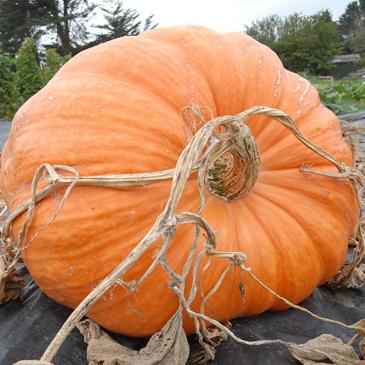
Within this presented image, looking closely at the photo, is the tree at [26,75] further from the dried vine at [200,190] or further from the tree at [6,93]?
the dried vine at [200,190]

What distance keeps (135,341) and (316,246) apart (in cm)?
57

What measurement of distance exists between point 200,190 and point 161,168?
1.04 ft

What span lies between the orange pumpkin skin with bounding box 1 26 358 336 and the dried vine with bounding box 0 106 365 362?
0.04 metres

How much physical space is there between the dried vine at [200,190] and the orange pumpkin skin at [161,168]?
0.04 meters

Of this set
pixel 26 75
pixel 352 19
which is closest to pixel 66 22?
pixel 26 75

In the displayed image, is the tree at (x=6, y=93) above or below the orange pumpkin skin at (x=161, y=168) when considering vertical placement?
below

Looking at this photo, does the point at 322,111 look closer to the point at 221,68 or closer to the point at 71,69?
the point at 221,68

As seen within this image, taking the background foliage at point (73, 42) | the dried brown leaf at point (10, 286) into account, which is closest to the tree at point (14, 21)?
the background foliage at point (73, 42)

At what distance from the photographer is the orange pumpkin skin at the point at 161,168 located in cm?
115

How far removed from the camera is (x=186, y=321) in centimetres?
124

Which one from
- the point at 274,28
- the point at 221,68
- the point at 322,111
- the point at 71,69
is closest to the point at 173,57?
the point at 221,68

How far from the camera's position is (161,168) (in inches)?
46.7

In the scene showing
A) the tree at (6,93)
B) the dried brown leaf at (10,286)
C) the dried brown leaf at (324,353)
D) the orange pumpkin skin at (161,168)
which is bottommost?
the tree at (6,93)

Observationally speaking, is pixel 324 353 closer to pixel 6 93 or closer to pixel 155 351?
pixel 155 351
